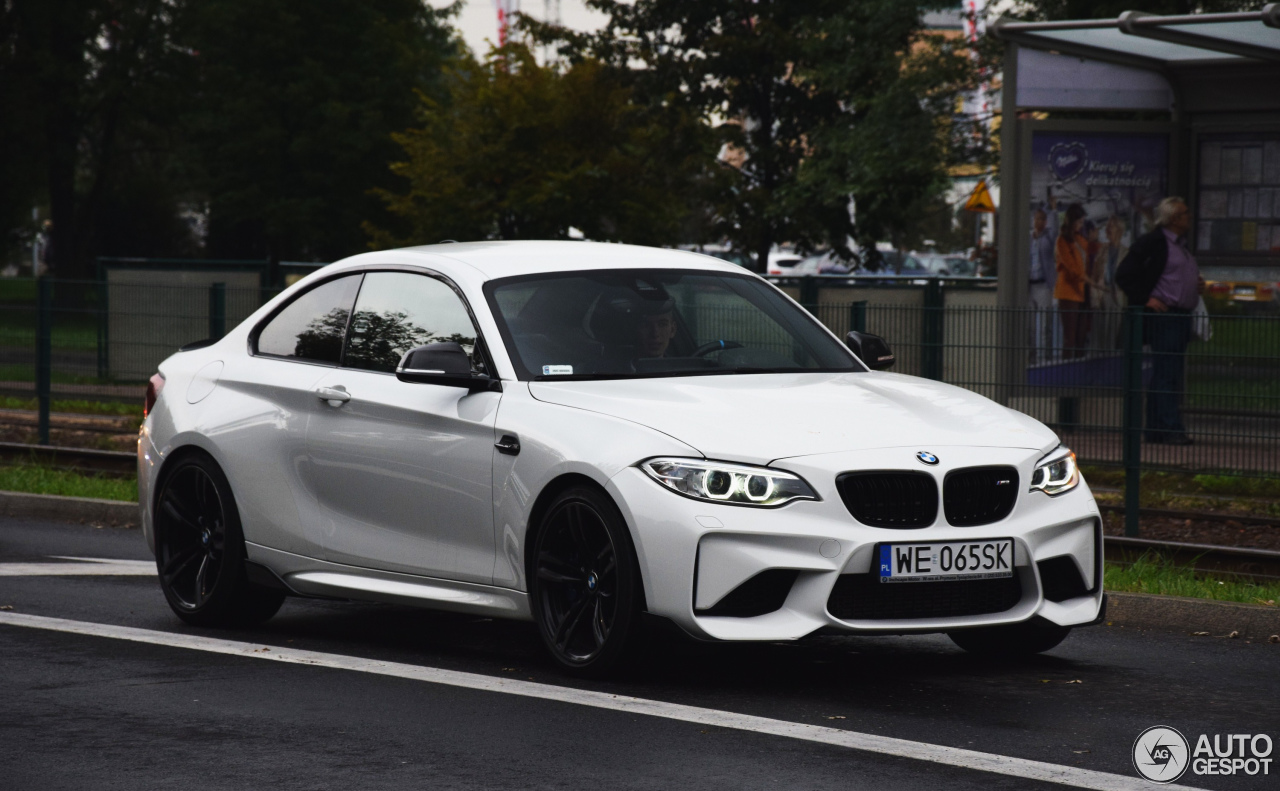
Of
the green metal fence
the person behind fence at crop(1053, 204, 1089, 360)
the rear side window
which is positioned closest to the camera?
the rear side window

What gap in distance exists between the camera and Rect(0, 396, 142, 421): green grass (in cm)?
1711

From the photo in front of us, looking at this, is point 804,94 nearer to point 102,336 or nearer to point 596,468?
point 102,336

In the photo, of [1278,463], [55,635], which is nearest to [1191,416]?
[1278,463]

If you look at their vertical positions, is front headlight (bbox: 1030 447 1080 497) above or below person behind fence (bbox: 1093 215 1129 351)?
below

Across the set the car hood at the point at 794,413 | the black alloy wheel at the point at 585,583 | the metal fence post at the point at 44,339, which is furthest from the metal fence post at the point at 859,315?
the metal fence post at the point at 44,339

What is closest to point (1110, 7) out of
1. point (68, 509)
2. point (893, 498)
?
point (68, 509)

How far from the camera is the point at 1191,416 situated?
10547 millimetres

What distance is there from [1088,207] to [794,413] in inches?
367

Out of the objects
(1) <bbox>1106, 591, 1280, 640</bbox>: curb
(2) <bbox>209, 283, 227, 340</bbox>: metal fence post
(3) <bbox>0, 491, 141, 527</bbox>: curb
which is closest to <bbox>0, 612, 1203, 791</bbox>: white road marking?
A: (1) <bbox>1106, 591, 1280, 640</bbox>: curb

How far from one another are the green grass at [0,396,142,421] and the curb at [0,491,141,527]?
425 cm

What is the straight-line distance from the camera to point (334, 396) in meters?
7.43

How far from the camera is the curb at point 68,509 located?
12.2 metres

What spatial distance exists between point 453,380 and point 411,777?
2005 mm

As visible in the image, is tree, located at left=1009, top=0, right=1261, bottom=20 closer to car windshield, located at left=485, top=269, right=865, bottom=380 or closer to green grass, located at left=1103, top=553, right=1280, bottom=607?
green grass, located at left=1103, top=553, right=1280, bottom=607
